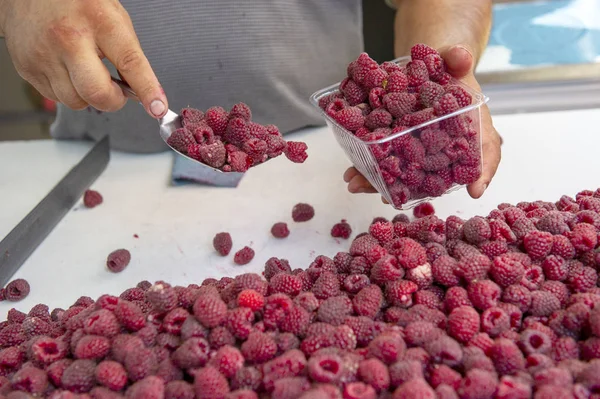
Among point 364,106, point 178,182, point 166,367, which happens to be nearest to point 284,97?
point 178,182

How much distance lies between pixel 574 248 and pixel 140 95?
0.86 metres

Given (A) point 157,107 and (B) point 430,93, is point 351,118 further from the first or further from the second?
(A) point 157,107

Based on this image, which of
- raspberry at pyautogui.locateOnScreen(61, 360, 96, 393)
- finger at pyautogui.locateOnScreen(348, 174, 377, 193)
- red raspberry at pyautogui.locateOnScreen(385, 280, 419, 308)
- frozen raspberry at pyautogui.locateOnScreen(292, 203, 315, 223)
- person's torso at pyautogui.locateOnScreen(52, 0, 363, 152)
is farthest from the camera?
person's torso at pyautogui.locateOnScreen(52, 0, 363, 152)

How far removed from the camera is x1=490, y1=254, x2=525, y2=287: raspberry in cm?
91

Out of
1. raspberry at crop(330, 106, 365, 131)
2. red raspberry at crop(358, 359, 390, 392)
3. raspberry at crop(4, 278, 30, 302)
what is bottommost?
raspberry at crop(4, 278, 30, 302)

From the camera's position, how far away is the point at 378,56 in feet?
8.77

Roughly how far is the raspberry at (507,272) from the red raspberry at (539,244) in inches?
2.3

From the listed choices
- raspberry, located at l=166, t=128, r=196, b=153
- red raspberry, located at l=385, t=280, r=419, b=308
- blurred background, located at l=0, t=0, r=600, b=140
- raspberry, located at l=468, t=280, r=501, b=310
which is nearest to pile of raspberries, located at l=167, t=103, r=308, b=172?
raspberry, located at l=166, t=128, r=196, b=153

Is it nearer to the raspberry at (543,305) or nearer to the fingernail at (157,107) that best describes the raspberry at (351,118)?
the fingernail at (157,107)

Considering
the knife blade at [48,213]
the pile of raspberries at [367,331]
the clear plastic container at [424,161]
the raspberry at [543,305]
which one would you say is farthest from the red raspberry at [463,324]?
Result: the knife blade at [48,213]

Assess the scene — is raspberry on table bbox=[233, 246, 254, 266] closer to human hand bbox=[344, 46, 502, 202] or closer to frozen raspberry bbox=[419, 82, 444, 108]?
human hand bbox=[344, 46, 502, 202]

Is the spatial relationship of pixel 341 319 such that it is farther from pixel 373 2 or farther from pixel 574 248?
pixel 373 2

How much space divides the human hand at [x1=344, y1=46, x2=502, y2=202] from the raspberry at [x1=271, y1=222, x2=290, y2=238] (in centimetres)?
20

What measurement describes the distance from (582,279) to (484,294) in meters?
0.18
